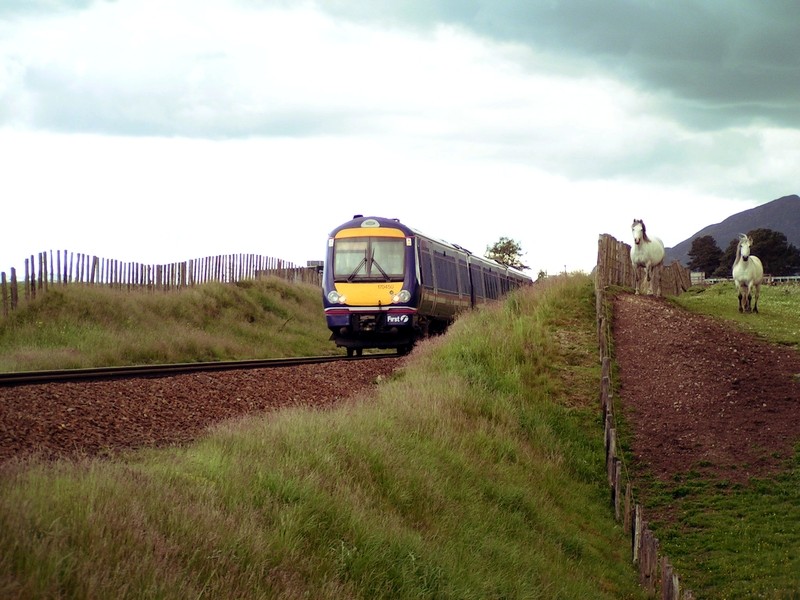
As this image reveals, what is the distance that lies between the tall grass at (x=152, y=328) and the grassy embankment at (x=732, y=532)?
1218cm

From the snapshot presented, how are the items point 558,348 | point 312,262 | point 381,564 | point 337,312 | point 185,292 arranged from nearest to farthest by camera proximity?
point 381,564 → point 558,348 → point 337,312 → point 185,292 → point 312,262

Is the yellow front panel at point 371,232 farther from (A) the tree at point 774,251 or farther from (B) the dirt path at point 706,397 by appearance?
(A) the tree at point 774,251

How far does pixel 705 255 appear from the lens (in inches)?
4574

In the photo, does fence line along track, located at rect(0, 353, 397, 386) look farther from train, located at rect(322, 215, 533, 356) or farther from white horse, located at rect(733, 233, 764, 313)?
white horse, located at rect(733, 233, 764, 313)

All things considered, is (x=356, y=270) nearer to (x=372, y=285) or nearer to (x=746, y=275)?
(x=372, y=285)

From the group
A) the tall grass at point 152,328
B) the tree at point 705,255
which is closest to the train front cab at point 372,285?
the tall grass at point 152,328

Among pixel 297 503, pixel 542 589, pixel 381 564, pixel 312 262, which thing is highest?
pixel 312 262

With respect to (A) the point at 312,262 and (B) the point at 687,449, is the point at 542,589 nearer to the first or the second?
(B) the point at 687,449

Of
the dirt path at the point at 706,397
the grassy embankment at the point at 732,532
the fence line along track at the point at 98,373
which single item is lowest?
the grassy embankment at the point at 732,532

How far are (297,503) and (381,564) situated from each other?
28.2 inches

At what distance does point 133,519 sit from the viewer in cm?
514

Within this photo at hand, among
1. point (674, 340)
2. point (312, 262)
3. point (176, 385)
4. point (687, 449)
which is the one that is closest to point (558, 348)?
point (674, 340)

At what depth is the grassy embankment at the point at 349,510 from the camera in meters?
4.74

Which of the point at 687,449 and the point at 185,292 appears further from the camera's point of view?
the point at 185,292
